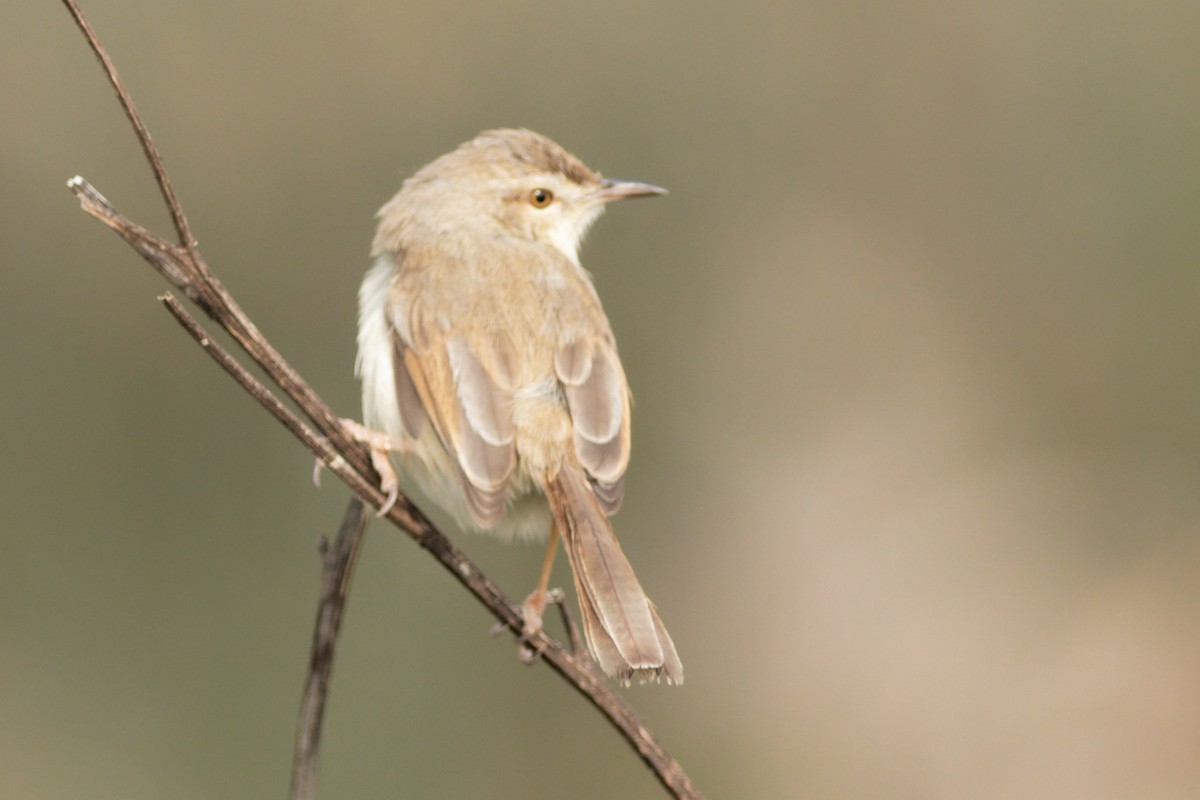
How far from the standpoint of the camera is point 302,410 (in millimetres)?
2463

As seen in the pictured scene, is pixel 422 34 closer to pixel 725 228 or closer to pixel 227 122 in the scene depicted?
pixel 227 122

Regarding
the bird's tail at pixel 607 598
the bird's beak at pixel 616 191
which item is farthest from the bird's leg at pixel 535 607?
the bird's beak at pixel 616 191

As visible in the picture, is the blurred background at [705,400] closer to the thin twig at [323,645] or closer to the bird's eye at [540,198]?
the bird's eye at [540,198]

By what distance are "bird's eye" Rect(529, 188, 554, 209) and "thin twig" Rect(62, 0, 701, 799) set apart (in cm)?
191

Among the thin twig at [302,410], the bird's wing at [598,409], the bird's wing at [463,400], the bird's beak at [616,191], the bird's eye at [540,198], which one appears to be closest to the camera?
the thin twig at [302,410]

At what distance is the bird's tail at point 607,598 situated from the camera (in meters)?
2.89

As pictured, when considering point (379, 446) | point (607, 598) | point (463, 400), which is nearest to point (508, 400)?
point (463, 400)

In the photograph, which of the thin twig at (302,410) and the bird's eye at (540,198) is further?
the bird's eye at (540,198)

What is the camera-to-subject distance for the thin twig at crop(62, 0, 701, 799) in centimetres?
223

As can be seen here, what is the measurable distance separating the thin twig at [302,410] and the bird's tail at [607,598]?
31 cm

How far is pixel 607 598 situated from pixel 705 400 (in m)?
4.78

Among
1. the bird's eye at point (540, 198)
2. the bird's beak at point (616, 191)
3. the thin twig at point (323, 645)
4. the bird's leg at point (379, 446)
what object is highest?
the bird's beak at point (616, 191)

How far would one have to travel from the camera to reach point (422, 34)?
7.84 m

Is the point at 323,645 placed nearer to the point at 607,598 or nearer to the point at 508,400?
the point at 607,598
